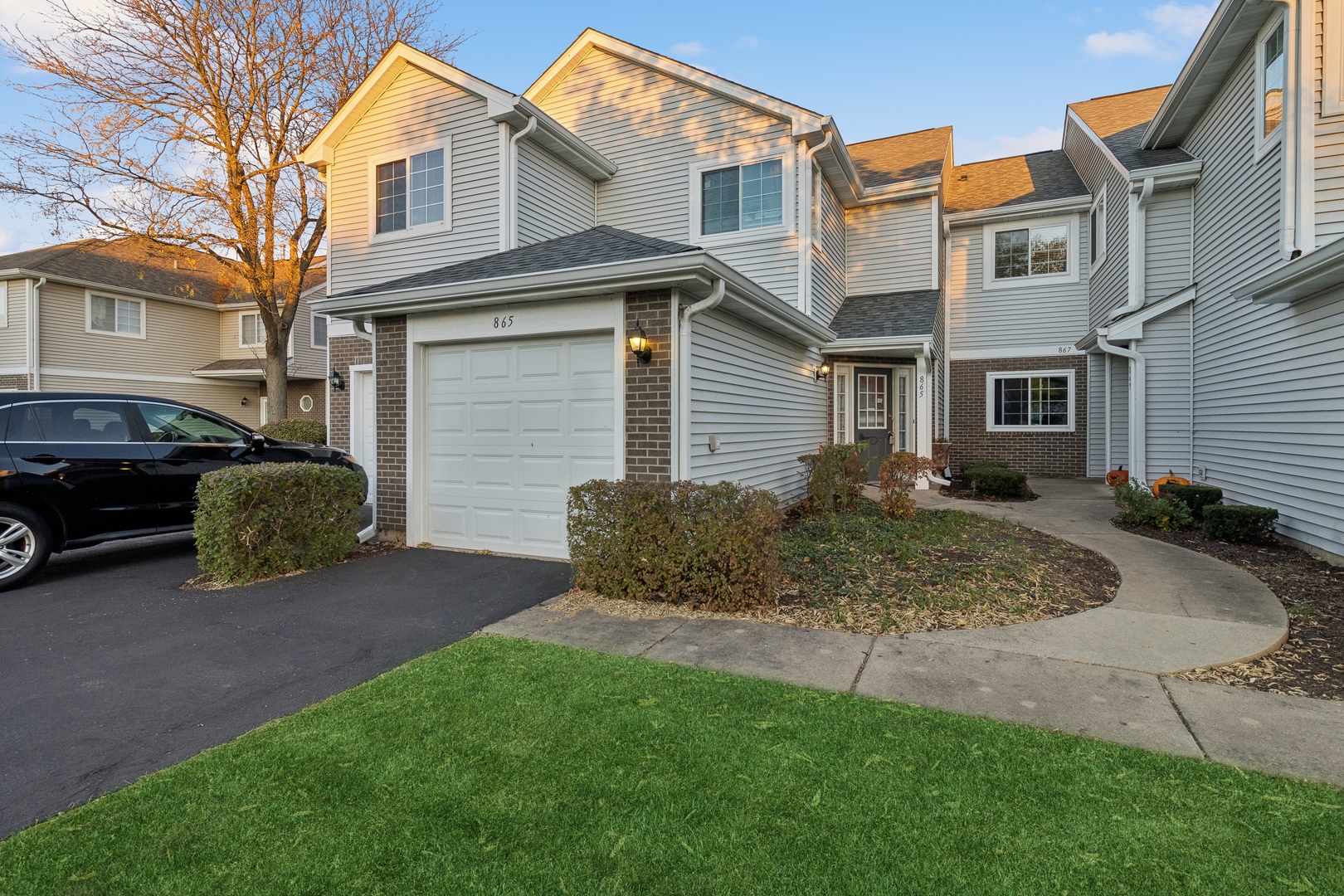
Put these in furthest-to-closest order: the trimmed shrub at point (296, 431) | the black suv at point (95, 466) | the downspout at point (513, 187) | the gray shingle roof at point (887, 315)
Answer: the trimmed shrub at point (296, 431), the gray shingle roof at point (887, 315), the downspout at point (513, 187), the black suv at point (95, 466)

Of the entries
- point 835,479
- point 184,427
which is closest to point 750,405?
point 835,479

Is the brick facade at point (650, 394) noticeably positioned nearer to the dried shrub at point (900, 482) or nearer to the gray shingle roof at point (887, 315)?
the dried shrub at point (900, 482)

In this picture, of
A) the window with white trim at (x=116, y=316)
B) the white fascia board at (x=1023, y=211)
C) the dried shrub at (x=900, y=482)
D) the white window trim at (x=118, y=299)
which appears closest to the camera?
the dried shrub at (x=900, y=482)

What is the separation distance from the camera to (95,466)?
20.5 feet

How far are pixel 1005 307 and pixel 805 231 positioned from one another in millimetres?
7227

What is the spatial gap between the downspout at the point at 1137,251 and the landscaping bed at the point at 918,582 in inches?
218

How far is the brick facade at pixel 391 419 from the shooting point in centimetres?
748

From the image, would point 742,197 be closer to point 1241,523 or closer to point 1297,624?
point 1241,523

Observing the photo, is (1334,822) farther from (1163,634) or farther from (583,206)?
(583,206)

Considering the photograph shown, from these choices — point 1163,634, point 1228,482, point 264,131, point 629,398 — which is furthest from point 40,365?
point 1228,482

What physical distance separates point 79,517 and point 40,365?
17312 mm

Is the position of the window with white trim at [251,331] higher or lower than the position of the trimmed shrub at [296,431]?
higher

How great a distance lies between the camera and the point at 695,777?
2.69 meters

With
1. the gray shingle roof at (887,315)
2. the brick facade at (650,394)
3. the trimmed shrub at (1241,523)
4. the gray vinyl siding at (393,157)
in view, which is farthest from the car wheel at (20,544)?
the trimmed shrub at (1241,523)
